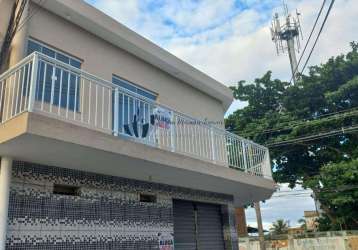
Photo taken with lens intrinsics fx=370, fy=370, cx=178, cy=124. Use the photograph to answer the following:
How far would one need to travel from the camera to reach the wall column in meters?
5.08

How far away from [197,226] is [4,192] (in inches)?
215

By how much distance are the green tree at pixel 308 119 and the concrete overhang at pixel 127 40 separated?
10315 mm

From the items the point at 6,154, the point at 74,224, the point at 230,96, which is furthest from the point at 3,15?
the point at 230,96

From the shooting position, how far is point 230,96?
41.9 ft

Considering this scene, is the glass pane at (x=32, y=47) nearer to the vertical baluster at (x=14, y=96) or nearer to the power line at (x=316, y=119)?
the vertical baluster at (x=14, y=96)

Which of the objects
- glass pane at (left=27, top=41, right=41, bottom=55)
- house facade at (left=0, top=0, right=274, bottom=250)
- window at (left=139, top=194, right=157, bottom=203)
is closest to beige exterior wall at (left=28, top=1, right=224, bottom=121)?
house facade at (left=0, top=0, right=274, bottom=250)

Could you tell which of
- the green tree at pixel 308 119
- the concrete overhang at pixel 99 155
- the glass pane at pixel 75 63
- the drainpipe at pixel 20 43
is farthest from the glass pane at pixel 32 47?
the green tree at pixel 308 119

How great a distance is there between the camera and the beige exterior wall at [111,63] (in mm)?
7500

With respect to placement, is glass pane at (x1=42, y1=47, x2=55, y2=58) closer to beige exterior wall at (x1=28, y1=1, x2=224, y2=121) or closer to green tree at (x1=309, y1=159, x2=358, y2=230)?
beige exterior wall at (x1=28, y1=1, x2=224, y2=121)

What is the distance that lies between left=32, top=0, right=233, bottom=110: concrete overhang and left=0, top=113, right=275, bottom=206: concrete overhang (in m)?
3.37

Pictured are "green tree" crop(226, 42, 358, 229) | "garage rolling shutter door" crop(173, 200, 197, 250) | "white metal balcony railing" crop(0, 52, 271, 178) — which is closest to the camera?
"white metal balcony railing" crop(0, 52, 271, 178)

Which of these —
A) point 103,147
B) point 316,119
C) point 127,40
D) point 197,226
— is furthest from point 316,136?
point 103,147

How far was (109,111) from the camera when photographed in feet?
21.4

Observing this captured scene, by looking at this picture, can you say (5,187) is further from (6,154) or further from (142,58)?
(142,58)
